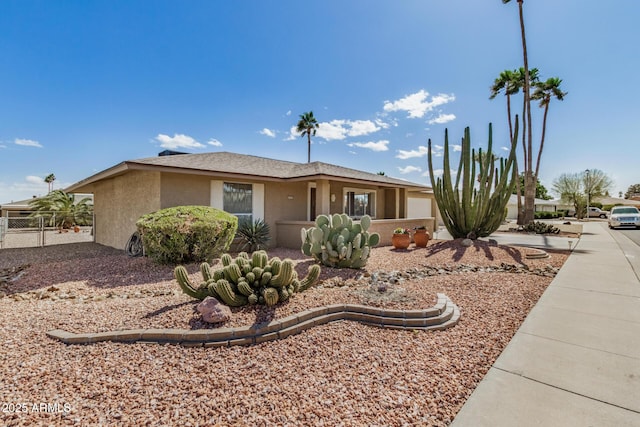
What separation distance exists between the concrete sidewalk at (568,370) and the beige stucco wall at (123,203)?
10.1 m

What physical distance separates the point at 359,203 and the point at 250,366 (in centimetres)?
1425

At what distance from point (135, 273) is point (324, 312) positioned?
19.1 ft

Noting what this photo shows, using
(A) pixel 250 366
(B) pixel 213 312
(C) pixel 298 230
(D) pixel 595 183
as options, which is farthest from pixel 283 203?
(D) pixel 595 183

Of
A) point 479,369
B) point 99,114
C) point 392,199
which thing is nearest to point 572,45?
point 392,199

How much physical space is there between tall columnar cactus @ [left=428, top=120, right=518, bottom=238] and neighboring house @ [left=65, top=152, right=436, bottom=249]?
269cm

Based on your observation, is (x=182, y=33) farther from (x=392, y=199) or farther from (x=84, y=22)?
(x=392, y=199)

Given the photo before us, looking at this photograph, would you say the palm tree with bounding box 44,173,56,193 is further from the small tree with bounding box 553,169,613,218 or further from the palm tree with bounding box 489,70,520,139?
the small tree with bounding box 553,169,613,218

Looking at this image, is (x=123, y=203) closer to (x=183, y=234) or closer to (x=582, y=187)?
(x=183, y=234)

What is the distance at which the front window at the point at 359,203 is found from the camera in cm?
1600

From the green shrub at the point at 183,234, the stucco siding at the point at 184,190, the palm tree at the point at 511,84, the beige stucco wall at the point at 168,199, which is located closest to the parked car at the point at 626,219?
the palm tree at the point at 511,84

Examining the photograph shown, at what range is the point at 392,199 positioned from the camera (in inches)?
701

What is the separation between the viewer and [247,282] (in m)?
4.25

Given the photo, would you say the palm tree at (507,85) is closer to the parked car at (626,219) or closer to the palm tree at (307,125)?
the parked car at (626,219)

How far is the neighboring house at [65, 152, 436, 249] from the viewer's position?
9742 mm
